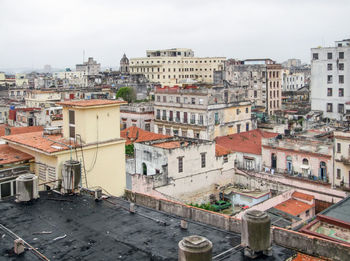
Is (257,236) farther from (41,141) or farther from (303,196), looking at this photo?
(303,196)

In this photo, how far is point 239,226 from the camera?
46.7ft

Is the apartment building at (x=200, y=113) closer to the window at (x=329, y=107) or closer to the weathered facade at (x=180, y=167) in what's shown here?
the weathered facade at (x=180, y=167)

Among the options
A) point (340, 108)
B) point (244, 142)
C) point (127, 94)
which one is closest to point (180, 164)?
point (244, 142)

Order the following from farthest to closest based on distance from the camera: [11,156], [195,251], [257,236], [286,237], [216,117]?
[216,117] → [11,156] → [286,237] → [257,236] → [195,251]

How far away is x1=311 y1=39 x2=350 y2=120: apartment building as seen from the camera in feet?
243

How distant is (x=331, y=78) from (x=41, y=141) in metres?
65.2

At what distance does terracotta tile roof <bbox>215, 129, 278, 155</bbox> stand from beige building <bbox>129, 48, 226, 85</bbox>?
88.9 meters

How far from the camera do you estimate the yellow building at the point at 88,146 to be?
802 inches

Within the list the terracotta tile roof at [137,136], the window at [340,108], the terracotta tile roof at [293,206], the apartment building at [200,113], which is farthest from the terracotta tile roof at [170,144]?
the window at [340,108]

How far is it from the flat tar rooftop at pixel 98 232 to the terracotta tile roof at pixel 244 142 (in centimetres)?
3204

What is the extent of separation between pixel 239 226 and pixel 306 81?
483 ft

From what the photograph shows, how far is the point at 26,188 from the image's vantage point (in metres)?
17.8

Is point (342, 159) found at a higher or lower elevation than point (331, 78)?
lower

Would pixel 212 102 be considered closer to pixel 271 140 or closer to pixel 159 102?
pixel 159 102
